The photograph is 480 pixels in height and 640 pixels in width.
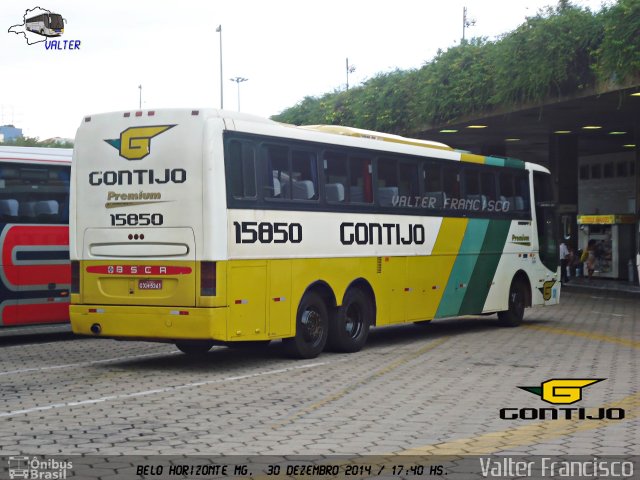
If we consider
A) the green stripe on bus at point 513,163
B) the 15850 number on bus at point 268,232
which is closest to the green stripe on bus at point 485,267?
the green stripe on bus at point 513,163

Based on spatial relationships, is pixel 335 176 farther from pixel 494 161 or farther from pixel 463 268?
pixel 494 161

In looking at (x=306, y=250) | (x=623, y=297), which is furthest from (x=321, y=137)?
(x=623, y=297)

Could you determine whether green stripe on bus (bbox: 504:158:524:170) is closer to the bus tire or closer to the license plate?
the bus tire

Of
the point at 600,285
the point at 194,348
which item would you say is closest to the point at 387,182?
the point at 194,348

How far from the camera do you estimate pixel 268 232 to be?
1416 cm

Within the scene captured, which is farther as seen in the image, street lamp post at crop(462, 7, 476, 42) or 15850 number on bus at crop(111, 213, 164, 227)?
street lamp post at crop(462, 7, 476, 42)

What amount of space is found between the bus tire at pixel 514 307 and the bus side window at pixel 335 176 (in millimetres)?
6285

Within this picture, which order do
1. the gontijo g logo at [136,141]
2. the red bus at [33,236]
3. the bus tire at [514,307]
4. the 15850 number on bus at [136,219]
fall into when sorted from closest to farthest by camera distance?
the 15850 number on bus at [136,219] → the gontijo g logo at [136,141] → the red bus at [33,236] → the bus tire at [514,307]

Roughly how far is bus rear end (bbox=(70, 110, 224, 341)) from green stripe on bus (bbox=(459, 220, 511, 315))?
727 cm

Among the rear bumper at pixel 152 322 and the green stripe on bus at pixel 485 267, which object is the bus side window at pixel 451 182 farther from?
the rear bumper at pixel 152 322

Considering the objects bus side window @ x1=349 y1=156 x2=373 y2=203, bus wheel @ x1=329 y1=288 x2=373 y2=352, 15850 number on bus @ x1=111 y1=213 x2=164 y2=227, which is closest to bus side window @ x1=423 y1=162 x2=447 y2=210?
bus side window @ x1=349 y1=156 x2=373 y2=203

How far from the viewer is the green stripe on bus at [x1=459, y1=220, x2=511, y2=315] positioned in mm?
19609

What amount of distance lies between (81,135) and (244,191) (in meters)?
2.36

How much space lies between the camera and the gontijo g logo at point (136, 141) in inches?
543
